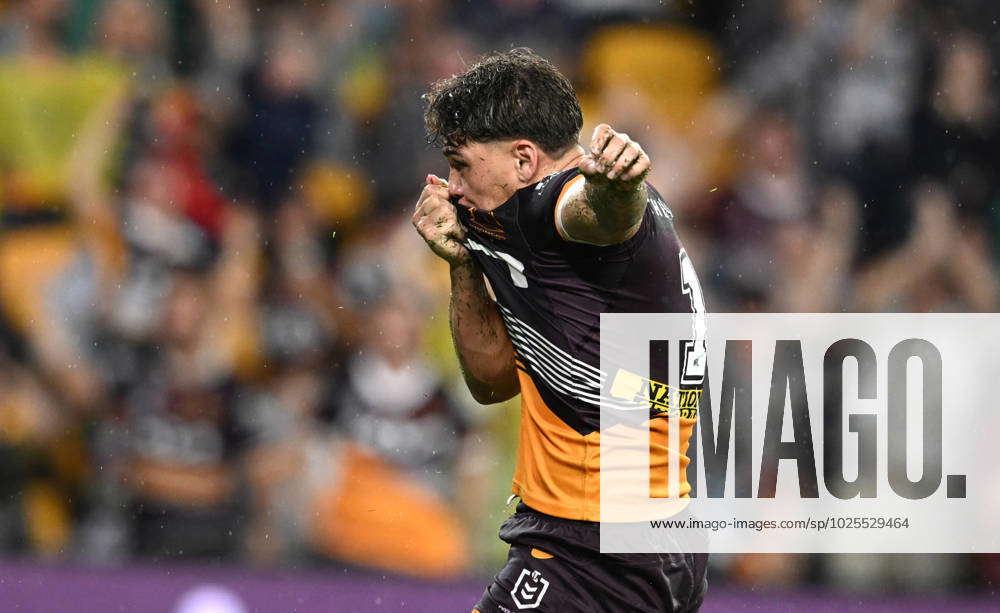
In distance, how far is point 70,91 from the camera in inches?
316

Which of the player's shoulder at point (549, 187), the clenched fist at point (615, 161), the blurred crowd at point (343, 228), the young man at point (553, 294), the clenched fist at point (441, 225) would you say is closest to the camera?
the clenched fist at point (615, 161)

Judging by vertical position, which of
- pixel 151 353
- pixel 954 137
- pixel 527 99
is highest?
pixel 954 137

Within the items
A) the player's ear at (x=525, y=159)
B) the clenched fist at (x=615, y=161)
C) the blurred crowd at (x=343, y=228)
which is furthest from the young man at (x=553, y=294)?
the blurred crowd at (x=343, y=228)

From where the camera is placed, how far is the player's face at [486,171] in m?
3.37

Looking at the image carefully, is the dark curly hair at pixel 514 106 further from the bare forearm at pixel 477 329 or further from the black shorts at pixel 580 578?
the black shorts at pixel 580 578

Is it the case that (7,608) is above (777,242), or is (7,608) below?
below

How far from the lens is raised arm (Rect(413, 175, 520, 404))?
3.55 meters

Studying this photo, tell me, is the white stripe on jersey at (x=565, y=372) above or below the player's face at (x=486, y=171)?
below

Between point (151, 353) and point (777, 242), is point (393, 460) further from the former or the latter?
point (777, 242)

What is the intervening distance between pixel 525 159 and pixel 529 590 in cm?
108

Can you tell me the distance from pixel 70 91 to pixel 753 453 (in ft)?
15.0

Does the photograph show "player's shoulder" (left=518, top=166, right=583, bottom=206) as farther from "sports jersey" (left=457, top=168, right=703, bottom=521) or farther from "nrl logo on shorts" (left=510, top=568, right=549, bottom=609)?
"nrl logo on shorts" (left=510, top=568, right=549, bottom=609)

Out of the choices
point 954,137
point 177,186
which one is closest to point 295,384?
point 177,186

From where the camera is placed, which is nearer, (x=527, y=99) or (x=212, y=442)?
(x=527, y=99)
